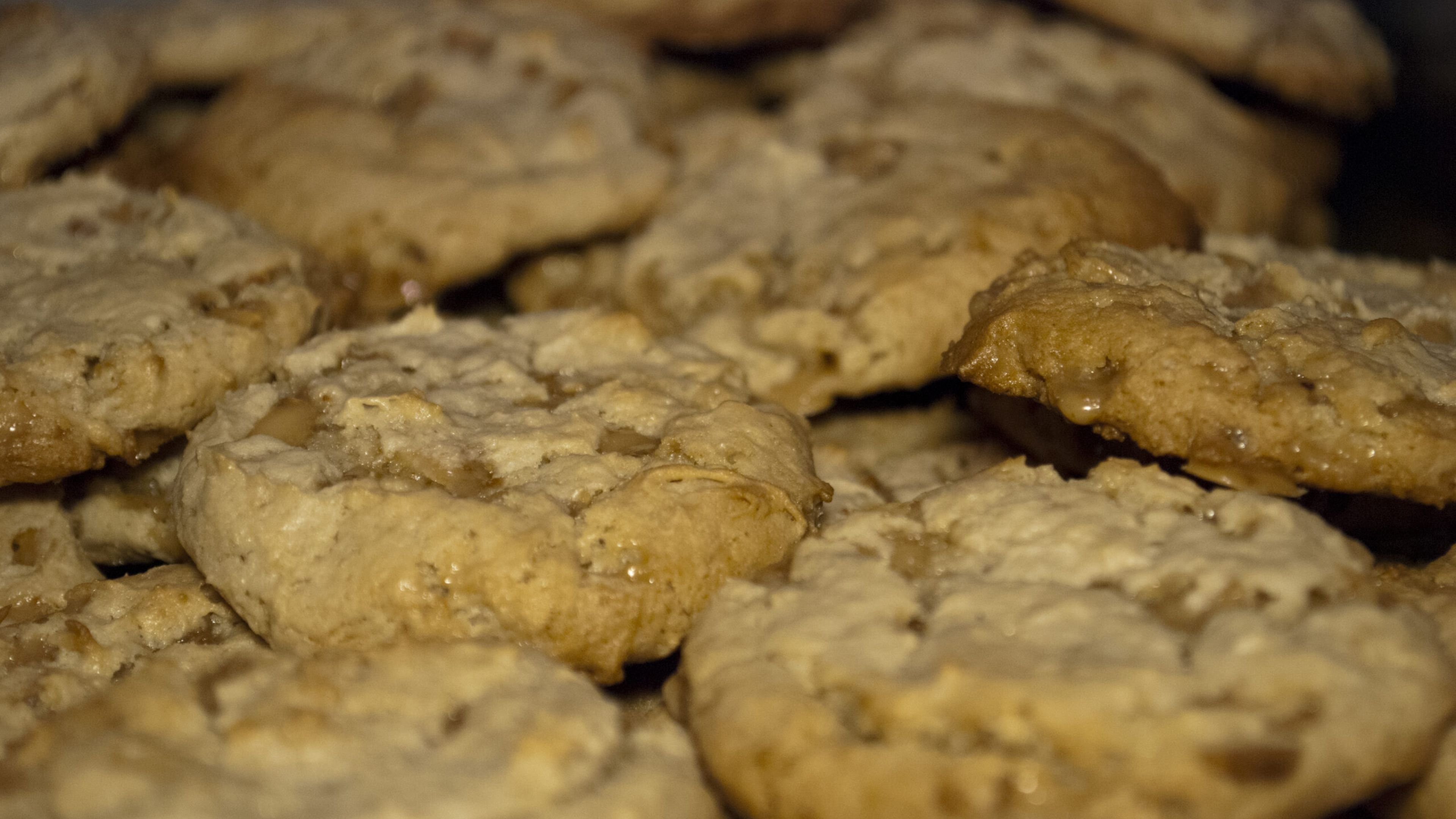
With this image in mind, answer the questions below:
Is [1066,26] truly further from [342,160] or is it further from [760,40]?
[342,160]

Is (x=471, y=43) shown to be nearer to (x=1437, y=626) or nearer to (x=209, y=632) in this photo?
(x=209, y=632)

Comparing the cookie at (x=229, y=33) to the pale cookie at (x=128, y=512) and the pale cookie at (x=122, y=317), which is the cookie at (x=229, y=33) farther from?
the pale cookie at (x=128, y=512)

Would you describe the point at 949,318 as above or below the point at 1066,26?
below

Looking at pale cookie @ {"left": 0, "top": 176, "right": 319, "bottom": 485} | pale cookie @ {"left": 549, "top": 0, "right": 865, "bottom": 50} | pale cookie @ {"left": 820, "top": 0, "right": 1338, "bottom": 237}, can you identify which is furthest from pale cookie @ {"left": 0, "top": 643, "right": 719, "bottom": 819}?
pale cookie @ {"left": 549, "top": 0, "right": 865, "bottom": 50}

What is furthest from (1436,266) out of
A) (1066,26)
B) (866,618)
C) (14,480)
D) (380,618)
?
(14,480)

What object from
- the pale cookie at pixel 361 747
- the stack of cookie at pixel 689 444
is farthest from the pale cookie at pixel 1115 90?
the pale cookie at pixel 361 747

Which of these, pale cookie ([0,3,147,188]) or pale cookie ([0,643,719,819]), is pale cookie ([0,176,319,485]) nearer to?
pale cookie ([0,3,147,188])
